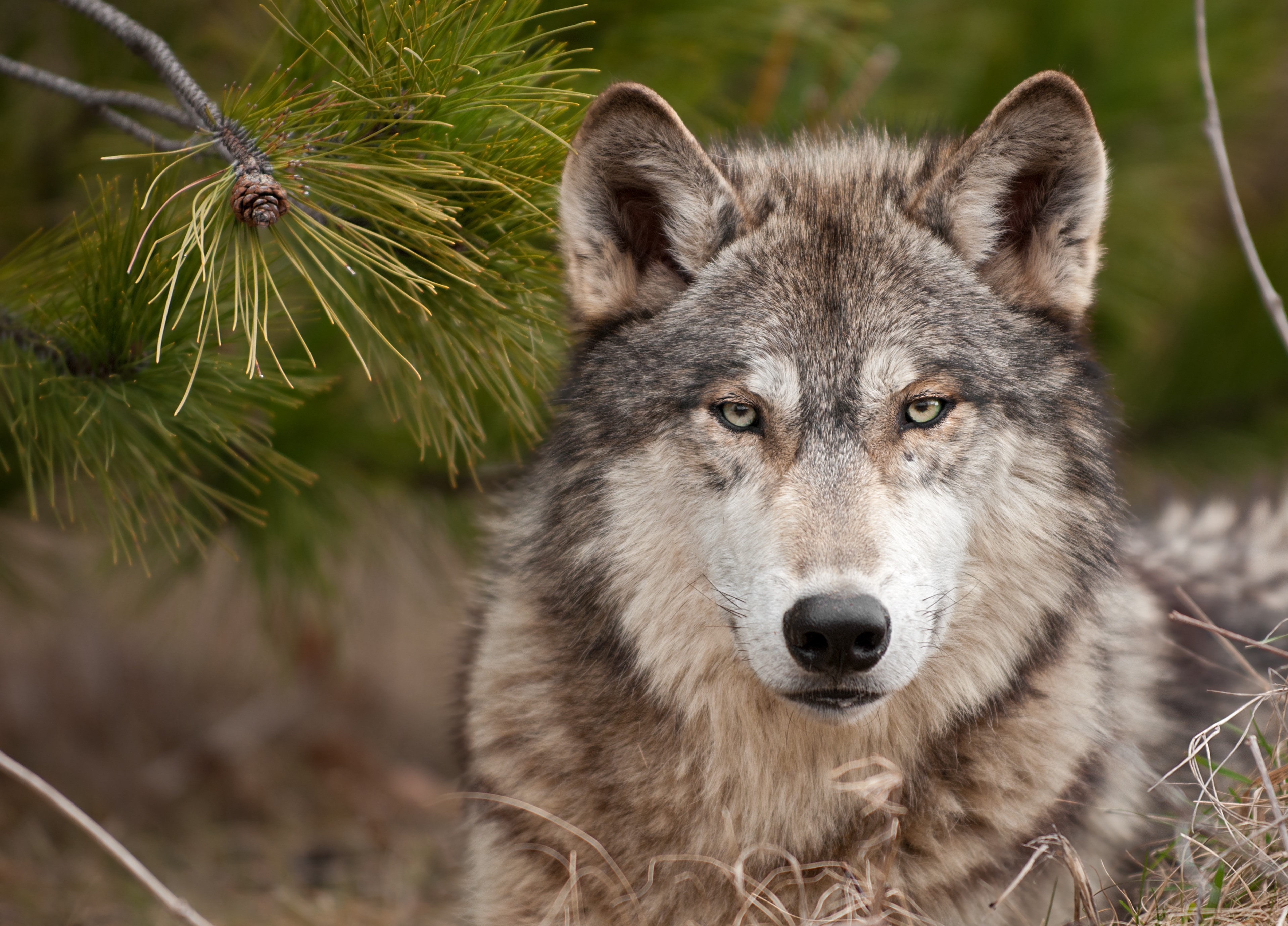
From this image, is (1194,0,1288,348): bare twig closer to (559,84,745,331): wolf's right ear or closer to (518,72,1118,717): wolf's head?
(518,72,1118,717): wolf's head

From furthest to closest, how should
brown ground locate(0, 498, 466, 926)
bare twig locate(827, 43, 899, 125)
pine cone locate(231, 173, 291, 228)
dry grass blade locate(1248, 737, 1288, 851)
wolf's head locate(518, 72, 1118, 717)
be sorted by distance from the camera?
1. bare twig locate(827, 43, 899, 125)
2. brown ground locate(0, 498, 466, 926)
3. wolf's head locate(518, 72, 1118, 717)
4. pine cone locate(231, 173, 291, 228)
5. dry grass blade locate(1248, 737, 1288, 851)

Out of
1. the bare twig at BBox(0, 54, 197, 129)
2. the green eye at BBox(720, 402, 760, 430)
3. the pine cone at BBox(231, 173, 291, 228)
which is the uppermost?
the bare twig at BBox(0, 54, 197, 129)

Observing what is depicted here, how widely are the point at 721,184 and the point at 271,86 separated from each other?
3.59 ft

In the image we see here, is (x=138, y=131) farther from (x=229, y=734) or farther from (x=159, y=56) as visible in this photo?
(x=229, y=734)

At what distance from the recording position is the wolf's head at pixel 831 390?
8.53 ft

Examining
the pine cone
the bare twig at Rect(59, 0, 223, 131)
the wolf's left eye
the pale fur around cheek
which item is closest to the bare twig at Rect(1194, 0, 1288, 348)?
the wolf's left eye

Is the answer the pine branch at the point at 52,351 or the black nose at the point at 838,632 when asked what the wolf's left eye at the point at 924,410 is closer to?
the black nose at the point at 838,632

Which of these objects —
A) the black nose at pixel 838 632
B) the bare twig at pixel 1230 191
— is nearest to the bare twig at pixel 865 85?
the bare twig at pixel 1230 191

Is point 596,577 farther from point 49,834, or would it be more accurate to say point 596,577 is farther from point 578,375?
point 49,834

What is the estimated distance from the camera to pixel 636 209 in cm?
296

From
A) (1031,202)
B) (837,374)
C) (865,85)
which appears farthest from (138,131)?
(865,85)

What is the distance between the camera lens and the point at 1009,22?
5.12 meters

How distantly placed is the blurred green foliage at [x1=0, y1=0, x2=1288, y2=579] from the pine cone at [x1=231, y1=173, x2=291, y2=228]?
115cm

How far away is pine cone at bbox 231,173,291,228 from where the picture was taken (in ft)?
7.70
